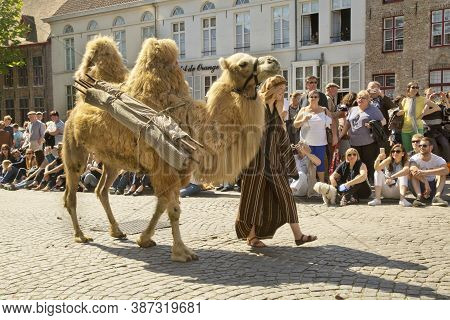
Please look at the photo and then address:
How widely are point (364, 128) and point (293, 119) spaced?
Answer: 1.53m

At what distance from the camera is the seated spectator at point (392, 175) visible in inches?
369

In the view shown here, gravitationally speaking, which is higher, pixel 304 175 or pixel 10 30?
pixel 10 30

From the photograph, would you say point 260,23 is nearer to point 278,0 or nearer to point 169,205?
point 278,0

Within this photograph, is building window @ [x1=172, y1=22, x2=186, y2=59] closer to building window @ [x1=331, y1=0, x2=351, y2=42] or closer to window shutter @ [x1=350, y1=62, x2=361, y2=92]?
building window @ [x1=331, y1=0, x2=351, y2=42]

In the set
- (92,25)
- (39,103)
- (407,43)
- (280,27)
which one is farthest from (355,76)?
(39,103)

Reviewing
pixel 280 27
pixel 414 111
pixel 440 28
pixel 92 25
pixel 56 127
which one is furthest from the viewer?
pixel 92 25

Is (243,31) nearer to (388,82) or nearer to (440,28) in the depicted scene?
(388,82)

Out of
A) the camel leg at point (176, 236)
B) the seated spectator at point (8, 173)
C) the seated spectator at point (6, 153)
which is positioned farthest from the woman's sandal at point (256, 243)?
the seated spectator at point (6, 153)

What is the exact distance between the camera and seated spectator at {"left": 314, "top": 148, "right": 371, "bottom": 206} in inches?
373

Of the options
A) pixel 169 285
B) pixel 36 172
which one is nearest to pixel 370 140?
pixel 169 285

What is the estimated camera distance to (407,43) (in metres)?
24.6

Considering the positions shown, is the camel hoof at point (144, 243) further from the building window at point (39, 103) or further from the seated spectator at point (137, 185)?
the building window at point (39, 103)

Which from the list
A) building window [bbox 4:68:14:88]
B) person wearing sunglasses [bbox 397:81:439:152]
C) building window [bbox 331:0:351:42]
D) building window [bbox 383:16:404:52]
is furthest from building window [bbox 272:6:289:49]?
building window [bbox 4:68:14:88]

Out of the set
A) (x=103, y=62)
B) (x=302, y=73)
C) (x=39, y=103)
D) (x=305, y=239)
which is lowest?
(x=305, y=239)
